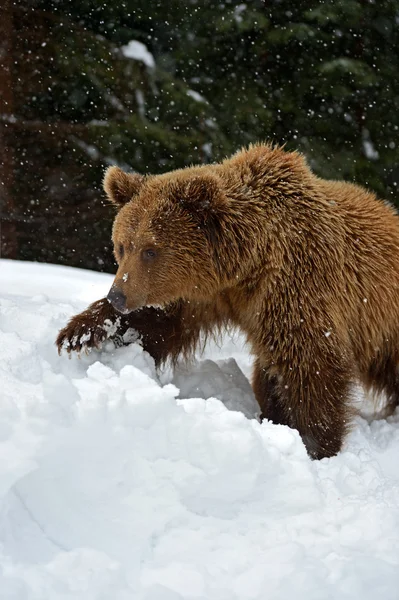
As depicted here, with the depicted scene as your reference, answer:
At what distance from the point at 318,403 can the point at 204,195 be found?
1318mm

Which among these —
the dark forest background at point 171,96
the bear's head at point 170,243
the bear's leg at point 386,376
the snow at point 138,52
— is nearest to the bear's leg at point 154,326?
the bear's head at point 170,243

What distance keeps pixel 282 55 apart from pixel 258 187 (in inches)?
286

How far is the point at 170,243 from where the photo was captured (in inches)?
164

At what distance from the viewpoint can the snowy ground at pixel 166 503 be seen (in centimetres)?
247

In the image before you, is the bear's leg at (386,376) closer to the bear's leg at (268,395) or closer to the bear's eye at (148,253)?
the bear's leg at (268,395)

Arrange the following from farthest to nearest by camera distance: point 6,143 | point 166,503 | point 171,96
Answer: point 171,96 < point 6,143 < point 166,503

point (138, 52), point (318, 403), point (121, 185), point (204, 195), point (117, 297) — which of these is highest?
point (204, 195)

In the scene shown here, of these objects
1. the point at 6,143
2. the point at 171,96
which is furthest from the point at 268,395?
the point at 6,143

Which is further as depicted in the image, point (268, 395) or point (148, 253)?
point (268, 395)

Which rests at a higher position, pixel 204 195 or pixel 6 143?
pixel 204 195

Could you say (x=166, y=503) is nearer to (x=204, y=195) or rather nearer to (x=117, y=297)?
(x=117, y=297)

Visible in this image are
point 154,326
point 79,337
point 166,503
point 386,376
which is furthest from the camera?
point 386,376

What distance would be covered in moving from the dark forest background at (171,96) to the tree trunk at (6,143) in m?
0.03

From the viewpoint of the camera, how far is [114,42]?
1077cm
